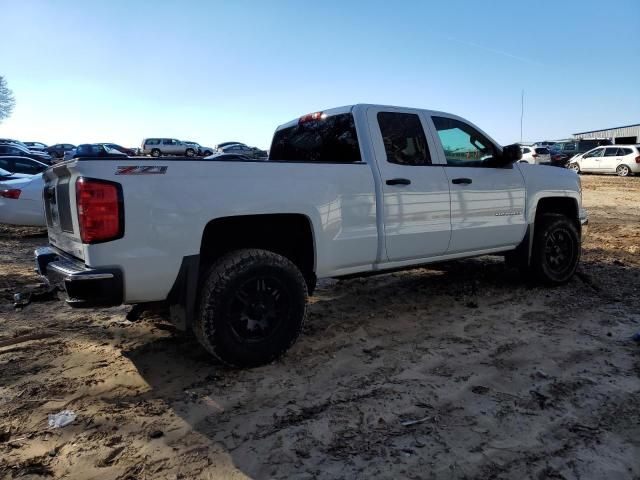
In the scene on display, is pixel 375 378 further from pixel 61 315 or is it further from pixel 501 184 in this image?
pixel 61 315

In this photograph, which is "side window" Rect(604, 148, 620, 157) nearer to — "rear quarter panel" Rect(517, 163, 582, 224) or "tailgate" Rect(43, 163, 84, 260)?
"rear quarter panel" Rect(517, 163, 582, 224)

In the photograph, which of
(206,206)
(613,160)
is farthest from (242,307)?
(613,160)

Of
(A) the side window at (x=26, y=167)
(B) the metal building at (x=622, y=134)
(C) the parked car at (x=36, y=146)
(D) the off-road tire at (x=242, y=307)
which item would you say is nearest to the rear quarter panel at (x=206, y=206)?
(D) the off-road tire at (x=242, y=307)

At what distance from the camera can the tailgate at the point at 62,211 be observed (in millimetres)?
3203

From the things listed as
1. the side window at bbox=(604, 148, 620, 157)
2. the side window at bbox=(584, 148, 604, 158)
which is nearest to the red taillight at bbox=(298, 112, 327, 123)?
the side window at bbox=(604, 148, 620, 157)

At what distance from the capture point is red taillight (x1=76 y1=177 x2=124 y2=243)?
297 cm

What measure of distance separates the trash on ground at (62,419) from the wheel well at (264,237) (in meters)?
1.31

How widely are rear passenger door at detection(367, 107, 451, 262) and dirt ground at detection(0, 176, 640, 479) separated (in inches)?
31.9

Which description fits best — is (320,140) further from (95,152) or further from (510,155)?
(95,152)

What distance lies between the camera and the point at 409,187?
4324 mm

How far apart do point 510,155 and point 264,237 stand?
282 centimetres

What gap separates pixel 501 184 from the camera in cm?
512

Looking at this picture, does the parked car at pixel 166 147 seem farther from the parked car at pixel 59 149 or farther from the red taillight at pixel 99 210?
the red taillight at pixel 99 210

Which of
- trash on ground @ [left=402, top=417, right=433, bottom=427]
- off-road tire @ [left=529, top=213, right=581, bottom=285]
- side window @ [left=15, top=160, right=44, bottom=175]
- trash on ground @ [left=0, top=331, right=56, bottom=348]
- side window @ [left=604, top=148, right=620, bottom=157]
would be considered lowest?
trash on ground @ [left=402, top=417, right=433, bottom=427]
